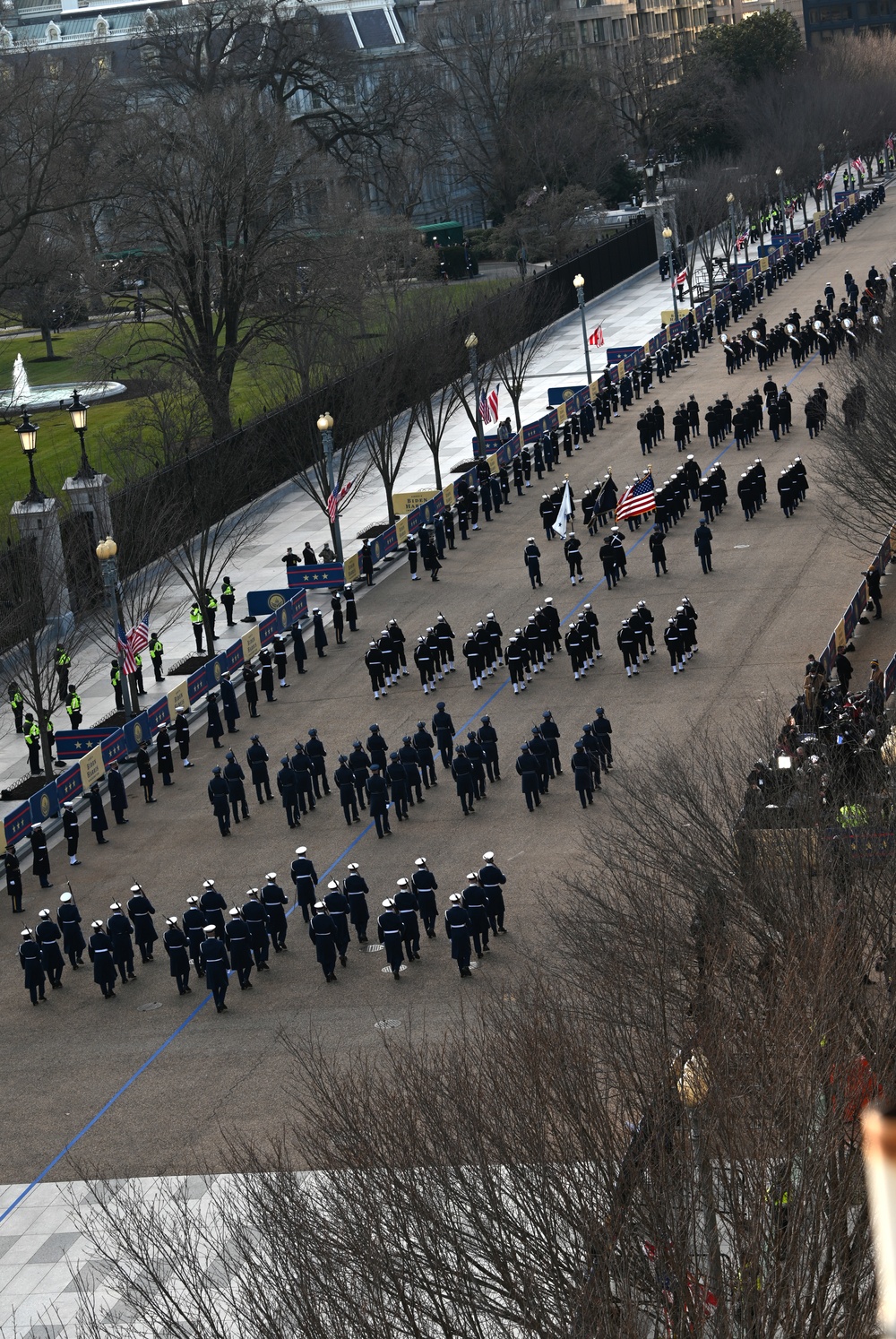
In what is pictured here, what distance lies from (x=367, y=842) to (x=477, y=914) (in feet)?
18.7

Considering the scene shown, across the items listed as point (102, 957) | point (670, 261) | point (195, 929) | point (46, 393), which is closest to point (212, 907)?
point (195, 929)

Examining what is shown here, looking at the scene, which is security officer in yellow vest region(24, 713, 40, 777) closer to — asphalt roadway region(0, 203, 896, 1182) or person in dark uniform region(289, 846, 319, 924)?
asphalt roadway region(0, 203, 896, 1182)

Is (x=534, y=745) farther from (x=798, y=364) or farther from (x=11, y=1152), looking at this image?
(x=798, y=364)

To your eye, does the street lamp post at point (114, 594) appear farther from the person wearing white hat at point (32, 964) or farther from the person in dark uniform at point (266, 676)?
the person wearing white hat at point (32, 964)

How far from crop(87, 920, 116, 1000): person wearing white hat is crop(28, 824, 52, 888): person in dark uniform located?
4.75 m

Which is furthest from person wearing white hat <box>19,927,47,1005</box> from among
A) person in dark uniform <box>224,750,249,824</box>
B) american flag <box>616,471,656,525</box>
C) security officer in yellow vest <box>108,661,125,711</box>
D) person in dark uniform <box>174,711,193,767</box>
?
american flag <box>616,471,656,525</box>

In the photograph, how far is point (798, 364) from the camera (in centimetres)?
6706

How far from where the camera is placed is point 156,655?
42.4m

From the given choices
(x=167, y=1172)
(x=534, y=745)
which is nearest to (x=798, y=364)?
(x=534, y=745)

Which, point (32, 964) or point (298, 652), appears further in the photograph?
point (298, 652)

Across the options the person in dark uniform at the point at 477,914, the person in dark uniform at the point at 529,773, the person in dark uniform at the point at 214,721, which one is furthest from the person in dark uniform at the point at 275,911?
the person in dark uniform at the point at 214,721

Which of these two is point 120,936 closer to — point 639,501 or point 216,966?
point 216,966

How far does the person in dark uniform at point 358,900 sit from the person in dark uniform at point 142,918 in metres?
2.85

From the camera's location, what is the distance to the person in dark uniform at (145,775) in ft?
117
